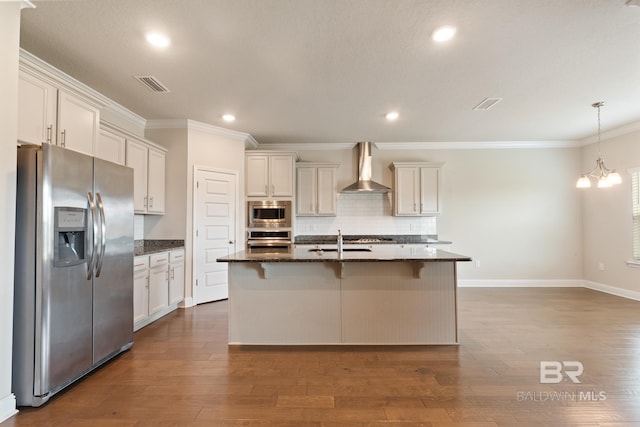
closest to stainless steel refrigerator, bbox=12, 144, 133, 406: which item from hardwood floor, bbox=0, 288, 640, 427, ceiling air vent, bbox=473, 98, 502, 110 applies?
hardwood floor, bbox=0, 288, 640, 427

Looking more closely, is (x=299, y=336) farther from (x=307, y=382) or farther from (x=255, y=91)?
(x=255, y=91)

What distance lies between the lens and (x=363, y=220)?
5930 millimetres

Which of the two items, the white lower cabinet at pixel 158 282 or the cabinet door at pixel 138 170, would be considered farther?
the cabinet door at pixel 138 170

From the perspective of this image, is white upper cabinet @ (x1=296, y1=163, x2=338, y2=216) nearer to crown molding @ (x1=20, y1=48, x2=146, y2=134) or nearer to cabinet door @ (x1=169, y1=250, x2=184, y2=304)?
cabinet door @ (x1=169, y1=250, x2=184, y2=304)

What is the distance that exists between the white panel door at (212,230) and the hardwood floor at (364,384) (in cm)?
120

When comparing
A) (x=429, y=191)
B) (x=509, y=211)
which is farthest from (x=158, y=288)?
(x=509, y=211)

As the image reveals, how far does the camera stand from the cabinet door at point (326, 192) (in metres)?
5.63

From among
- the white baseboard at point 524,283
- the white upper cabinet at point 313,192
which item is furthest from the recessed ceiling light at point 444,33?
the white baseboard at point 524,283

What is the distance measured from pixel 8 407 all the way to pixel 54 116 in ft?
7.19

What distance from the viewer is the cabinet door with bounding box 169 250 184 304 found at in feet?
13.7

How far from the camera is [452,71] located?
3.10 metres

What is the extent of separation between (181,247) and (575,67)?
497 cm

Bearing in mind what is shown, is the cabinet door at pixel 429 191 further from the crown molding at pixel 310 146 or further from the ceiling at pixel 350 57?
the crown molding at pixel 310 146

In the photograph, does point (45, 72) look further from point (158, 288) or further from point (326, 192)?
point (326, 192)
